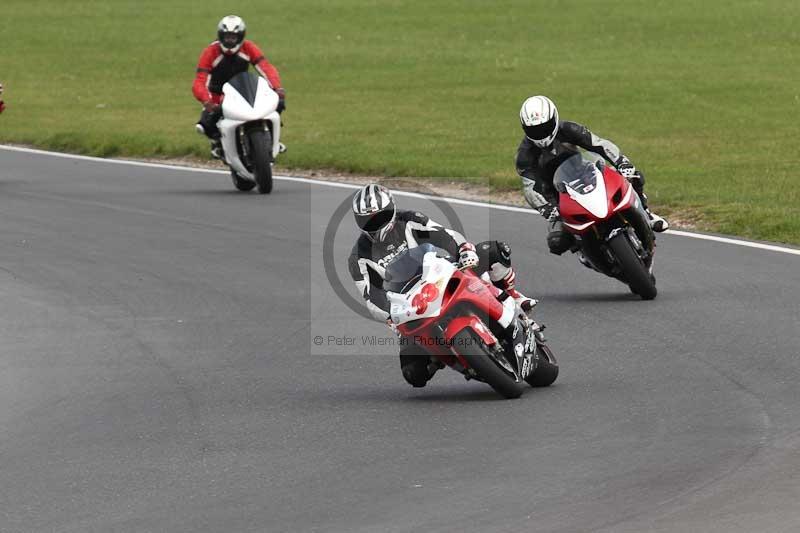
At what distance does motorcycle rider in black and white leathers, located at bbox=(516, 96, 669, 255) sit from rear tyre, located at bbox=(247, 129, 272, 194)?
6407 millimetres

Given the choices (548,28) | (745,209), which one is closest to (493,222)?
(745,209)

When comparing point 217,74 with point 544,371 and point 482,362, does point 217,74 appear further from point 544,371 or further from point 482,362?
point 482,362

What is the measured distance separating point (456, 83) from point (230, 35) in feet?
43.6

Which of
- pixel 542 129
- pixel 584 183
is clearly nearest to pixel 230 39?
pixel 542 129

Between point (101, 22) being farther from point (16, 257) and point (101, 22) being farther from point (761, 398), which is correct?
point (761, 398)

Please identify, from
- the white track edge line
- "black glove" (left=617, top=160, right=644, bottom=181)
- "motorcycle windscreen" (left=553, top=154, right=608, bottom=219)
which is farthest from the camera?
the white track edge line

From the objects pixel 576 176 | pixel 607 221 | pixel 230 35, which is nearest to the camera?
pixel 607 221

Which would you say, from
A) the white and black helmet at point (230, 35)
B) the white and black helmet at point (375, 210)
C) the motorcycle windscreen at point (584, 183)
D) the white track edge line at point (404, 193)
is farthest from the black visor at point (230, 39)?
the white and black helmet at point (375, 210)

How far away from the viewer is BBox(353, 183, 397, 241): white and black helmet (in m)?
10.3

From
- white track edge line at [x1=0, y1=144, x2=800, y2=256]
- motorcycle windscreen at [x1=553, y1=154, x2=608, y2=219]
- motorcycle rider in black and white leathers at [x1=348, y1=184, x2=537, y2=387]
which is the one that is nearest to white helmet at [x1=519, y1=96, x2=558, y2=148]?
motorcycle windscreen at [x1=553, y1=154, x2=608, y2=219]

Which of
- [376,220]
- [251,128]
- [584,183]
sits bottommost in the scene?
[251,128]

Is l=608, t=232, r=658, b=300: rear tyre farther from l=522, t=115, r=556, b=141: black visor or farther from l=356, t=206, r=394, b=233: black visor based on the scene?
l=356, t=206, r=394, b=233: black visor

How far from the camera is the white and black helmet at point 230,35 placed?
2052 cm

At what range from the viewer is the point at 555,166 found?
13914 millimetres
